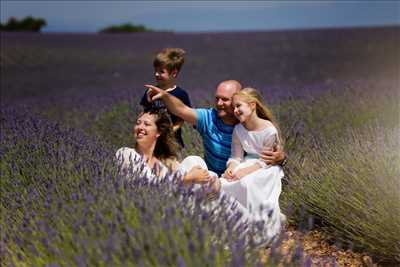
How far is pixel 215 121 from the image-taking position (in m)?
3.36

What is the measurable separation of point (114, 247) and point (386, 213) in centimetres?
153

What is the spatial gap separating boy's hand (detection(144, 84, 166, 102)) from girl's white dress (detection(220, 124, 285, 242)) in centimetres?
44

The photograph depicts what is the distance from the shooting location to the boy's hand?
3.16m

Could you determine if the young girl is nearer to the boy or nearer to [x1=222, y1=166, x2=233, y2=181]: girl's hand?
[x1=222, y1=166, x2=233, y2=181]: girl's hand

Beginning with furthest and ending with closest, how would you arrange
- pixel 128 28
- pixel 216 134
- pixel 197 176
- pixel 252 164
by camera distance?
pixel 128 28, pixel 216 134, pixel 252 164, pixel 197 176

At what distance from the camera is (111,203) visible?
6.64 feet

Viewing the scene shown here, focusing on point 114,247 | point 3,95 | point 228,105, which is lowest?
point 3,95

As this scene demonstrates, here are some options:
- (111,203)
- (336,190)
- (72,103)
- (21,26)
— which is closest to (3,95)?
(72,103)

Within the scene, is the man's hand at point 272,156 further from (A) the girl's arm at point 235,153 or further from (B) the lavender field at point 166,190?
(B) the lavender field at point 166,190

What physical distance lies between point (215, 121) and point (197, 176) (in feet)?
1.87

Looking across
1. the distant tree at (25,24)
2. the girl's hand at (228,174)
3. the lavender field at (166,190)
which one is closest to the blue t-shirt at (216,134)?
the girl's hand at (228,174)

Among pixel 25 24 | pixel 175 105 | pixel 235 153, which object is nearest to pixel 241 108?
pixel 235 153

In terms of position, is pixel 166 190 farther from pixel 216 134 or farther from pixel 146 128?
pixel 216 134

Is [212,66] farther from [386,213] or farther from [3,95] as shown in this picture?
[386,213]
